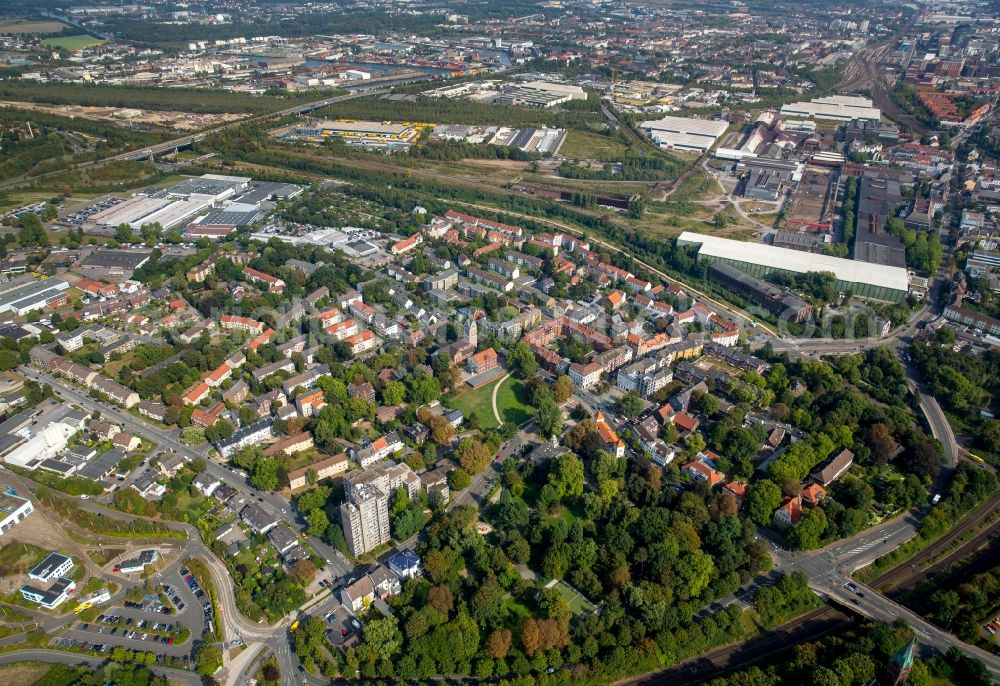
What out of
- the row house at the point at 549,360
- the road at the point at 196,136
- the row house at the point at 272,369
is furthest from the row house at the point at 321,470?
the road at the point at 196,136

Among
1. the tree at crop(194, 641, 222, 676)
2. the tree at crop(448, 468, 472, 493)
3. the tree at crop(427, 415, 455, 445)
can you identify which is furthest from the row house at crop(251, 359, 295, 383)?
the tree at crop(194, 641, 222, 676)

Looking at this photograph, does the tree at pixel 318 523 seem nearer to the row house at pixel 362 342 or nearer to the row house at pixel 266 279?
the row house at pixel 362 342

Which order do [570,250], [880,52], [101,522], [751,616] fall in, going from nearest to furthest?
[751,616] < [101,522] < [570,250] < [880,52]

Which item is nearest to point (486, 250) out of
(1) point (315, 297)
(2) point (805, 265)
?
(1) point (315, 297)

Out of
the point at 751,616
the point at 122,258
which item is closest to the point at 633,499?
the point at 751,616

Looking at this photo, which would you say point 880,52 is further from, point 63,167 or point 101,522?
point 101,522

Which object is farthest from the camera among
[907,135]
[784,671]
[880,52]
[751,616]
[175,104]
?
[880,52]
